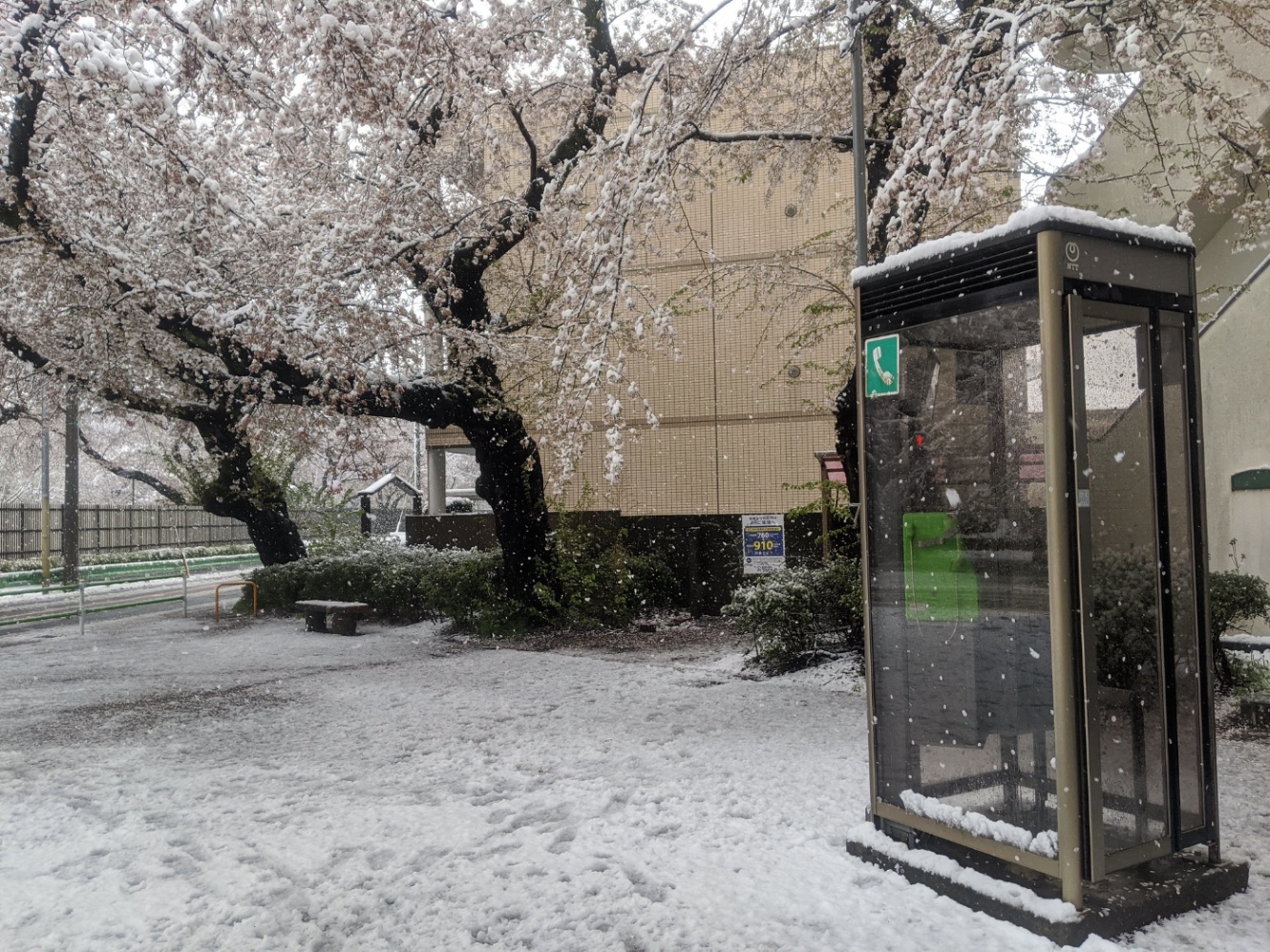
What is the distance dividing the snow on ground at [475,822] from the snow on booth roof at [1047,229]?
2577mm

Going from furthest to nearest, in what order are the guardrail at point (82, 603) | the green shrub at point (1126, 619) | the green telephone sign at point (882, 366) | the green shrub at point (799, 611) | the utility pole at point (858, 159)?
the guardrail at point (82, 603)
the green shrub at point (799, 611)
the utility pole at point (858, 159)
the green telephone sign at point (882, 366)
the green shrub at point (1126, 619)

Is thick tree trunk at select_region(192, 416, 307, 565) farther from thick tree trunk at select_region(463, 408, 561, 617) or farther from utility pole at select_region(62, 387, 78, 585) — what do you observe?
thick tree trunk at select_region(463, 408, 561, 617)

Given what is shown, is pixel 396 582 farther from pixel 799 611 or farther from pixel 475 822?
pixel 475 822

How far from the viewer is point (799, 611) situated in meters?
9.39

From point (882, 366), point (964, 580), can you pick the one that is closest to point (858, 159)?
point (882, 366)

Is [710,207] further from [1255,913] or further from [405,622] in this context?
[1255,913]

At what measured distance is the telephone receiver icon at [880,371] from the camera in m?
4.24

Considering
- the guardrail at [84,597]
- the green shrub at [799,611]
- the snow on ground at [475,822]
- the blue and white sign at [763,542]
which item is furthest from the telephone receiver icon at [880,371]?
the guardrail at [84,597]

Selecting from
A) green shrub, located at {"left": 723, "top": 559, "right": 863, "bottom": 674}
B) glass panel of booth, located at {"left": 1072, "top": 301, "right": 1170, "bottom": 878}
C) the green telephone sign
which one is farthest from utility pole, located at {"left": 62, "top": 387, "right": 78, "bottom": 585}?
glass panel of booth, located at {"left": 1072, "top": 301, "right": 1170, "bottom": 878}

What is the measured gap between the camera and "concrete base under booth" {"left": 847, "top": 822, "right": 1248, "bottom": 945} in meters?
3.49

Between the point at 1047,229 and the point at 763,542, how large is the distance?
888 cm

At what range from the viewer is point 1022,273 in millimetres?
3664

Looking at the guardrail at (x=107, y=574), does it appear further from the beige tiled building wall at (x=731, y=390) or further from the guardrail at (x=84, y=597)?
the beige tiled building wall at (x=731, y=390)

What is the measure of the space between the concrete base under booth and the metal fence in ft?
101
